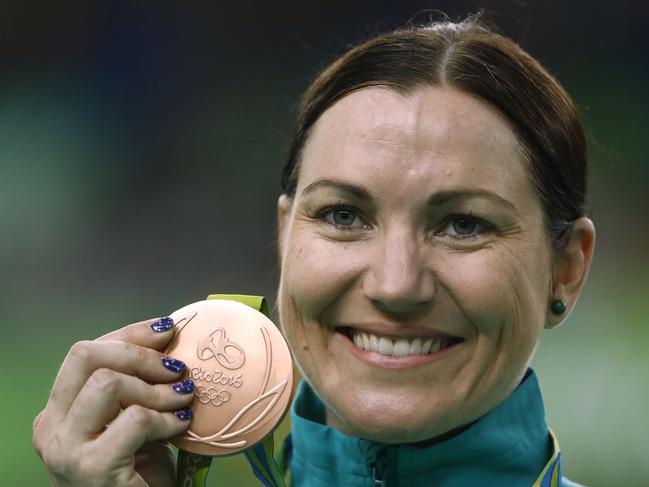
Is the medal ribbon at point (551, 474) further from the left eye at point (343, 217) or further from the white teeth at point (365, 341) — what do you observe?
the left eye at point (343, 217)

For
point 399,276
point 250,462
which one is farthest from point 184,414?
point 399,276

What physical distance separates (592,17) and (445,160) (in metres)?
5.17

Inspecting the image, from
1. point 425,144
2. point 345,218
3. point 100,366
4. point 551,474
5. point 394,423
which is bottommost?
point 551,474

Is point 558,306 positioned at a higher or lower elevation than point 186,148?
higher

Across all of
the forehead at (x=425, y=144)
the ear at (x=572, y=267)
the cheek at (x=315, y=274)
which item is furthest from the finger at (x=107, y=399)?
the ear at (x=572, y=267)

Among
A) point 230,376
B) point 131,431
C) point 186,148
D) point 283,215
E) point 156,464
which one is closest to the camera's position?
point 131,431

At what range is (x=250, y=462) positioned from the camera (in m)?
2.12

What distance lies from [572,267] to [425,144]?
0.57 metres

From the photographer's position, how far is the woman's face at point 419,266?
1.97m

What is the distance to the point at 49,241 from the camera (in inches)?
255

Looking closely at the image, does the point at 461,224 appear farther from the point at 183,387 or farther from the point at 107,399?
the point at 107,399

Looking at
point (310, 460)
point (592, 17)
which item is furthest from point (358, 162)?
point (592, 17)

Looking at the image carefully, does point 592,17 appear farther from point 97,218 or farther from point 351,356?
point 351,356

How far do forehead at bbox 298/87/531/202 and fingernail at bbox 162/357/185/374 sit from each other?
525 millimetres
